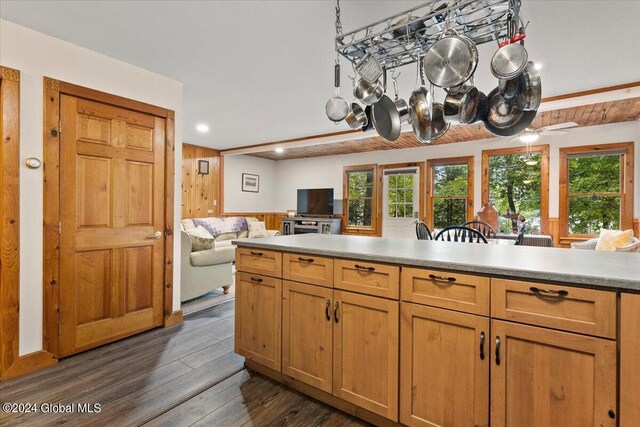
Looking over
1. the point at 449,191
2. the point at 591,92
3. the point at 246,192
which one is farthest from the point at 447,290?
the point at 246,192

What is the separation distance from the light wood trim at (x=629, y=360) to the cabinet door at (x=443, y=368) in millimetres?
428

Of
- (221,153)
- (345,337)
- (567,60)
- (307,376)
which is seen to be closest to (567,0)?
(567,60)

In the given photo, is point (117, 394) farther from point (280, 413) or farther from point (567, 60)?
point (567, 60)

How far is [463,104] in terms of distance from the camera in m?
2.11

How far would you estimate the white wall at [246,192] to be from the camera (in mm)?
7482

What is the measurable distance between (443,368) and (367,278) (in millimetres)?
536

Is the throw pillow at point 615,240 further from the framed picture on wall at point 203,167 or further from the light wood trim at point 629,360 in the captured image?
the framed picture on wall at point 203,167

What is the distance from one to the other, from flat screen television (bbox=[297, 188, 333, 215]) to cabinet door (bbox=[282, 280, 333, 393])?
558cm

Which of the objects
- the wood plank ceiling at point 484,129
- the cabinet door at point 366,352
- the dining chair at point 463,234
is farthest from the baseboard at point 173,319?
the wood plank ceiling at point 484,129

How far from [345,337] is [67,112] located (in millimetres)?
2655

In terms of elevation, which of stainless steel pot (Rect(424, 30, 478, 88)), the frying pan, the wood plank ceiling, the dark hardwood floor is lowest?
the dark hardwood floor

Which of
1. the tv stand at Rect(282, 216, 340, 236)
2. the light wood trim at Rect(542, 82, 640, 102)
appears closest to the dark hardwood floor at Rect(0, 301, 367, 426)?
the light wood trim at Rect(542, 82, 640, 102)

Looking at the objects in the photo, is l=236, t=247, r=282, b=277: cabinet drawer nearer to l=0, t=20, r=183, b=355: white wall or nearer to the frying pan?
l=0, t=20, r=183, b=355: white wall

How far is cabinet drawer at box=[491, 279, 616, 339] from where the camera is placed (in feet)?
3.76
